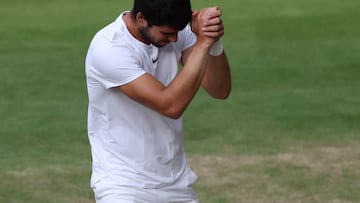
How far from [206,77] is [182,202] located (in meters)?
0.70

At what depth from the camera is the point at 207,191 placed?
26.2 ft

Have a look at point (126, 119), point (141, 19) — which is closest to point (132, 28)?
point (141, 19)

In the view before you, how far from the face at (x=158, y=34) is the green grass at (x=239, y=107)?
3209mm

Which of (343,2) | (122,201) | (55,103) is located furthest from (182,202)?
(343,2)

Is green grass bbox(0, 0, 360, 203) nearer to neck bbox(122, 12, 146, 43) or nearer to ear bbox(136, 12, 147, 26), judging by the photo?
neck bbox(122, 12, 146, 43)

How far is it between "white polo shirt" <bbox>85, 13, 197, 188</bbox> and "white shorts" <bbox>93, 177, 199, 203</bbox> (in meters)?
0.03

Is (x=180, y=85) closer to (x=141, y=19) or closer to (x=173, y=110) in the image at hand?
(x=173, y=110)

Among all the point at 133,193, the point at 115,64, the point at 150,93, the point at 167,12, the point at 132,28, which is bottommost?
the point at 133,193

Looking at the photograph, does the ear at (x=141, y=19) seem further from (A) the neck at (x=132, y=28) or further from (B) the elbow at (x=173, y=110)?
(B) the elbow at (x=173, y=110)

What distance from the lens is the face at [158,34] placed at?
15.5ft

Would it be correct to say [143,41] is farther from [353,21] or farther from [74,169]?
[353,21]

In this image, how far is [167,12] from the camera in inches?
183

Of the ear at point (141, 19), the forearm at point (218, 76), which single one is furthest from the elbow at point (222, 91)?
the ear at point (141, 19)

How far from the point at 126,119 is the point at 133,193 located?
0.38m
